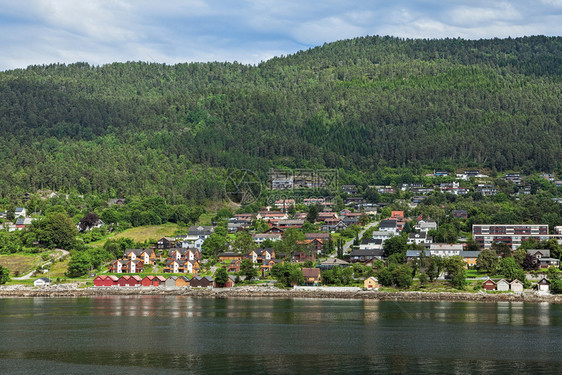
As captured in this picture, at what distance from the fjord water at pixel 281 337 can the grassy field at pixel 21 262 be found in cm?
1544

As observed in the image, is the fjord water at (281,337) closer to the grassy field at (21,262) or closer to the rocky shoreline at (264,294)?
the rocky shoreline at (264,294)

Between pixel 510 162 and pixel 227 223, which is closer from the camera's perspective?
pixel 227 223

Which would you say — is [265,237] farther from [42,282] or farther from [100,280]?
[42,282]

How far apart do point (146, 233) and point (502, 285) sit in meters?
43.0

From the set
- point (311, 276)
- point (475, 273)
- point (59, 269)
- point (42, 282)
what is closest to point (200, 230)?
point (59, 269)

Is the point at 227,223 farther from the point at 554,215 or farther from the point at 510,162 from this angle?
the point at 510,162

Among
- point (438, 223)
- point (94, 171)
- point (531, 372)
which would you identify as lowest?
point (531, 372)

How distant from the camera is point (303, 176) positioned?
419 feet

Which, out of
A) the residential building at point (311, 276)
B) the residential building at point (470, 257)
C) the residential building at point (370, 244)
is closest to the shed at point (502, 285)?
the residential building at point (470, 257)

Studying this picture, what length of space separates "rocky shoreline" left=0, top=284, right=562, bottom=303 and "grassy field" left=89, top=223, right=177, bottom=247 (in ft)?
53.5

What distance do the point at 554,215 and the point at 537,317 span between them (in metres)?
40.1

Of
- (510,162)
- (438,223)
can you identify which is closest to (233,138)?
(510,162)

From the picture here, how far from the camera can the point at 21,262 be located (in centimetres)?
7512

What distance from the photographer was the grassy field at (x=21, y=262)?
73.3 metres
